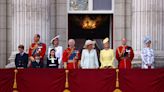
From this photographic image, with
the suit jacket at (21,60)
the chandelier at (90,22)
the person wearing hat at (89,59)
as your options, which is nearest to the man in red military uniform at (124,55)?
the person wearing hat at (89,59)

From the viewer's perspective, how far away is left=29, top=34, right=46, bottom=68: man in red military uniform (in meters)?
23.2

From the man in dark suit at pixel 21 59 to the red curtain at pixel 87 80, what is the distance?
154 cm

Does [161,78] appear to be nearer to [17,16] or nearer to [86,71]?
[86,71]

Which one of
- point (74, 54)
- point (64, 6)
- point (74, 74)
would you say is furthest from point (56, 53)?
point (64, 6)

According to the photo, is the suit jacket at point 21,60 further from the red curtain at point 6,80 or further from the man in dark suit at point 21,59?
the red curtain at point 6,80

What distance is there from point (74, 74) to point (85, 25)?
24.1ft

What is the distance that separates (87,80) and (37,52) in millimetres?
2821

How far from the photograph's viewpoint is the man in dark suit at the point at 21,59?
75.3ft

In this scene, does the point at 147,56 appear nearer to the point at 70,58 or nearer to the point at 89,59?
the point at 89,59

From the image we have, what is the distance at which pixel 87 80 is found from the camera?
70.1 ft

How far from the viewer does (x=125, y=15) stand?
26.8m

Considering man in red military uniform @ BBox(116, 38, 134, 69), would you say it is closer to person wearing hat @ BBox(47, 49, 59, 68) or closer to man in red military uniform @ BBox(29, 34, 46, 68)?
person wearing hat @ BBox(47, 49, 59, 68)

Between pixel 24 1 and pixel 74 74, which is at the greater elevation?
pixel 24 1

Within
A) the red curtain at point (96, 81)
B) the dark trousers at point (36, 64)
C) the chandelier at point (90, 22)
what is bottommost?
the red curtain at point (96, 81)
